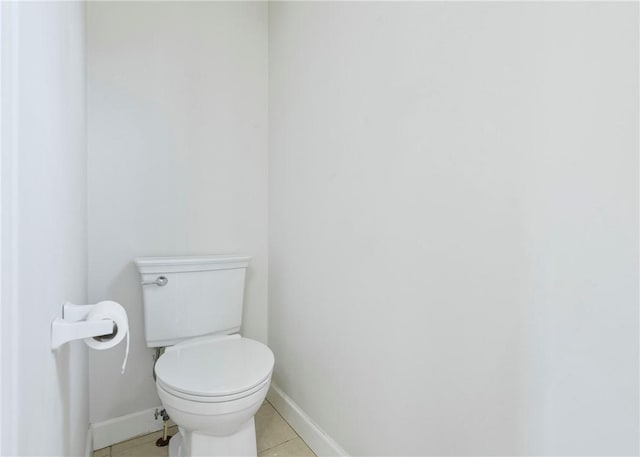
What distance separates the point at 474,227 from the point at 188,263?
1132mm

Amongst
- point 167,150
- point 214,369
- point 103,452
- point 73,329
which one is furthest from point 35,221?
point 103,452

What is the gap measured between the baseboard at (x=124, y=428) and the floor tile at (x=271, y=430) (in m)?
0.46

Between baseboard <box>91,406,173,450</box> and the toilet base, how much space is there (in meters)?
0.34

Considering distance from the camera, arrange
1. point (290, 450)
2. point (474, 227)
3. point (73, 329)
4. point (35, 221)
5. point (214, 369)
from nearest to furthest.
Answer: point (35, 221), point (73, 329), point (474, 227), point (214, 369), point (290, 450)

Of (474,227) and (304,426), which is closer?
(474,227)

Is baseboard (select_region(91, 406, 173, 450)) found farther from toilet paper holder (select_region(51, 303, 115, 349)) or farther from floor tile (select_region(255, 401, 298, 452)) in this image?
toilet paper holder (select_region(51, 303, 115, 349))

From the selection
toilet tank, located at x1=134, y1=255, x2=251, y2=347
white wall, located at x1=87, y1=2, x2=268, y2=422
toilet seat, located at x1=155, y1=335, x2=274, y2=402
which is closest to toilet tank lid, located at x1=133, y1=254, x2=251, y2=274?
toilet tank, located at x1=134, y1=255, x2=251, y2=347

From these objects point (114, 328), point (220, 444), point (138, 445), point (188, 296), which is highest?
point (114, 328)

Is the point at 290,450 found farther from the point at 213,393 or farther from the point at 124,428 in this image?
the point at 124,428

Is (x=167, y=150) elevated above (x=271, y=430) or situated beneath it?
elevated above


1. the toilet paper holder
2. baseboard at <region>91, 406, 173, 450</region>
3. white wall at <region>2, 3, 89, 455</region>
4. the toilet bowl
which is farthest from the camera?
baseboard at <region>91, 406, 173, 450</region>

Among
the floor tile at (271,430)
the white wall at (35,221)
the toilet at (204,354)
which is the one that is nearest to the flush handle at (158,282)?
the toilet at (204,354)

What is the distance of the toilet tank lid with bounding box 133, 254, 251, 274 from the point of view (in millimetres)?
1381

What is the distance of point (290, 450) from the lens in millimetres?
1411
